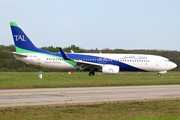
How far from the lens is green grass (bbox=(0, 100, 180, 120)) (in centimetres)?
920

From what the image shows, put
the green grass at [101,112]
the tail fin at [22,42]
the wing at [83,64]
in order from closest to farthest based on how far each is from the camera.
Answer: the green grass at [101,112] < the wing at [83,64] < the tail fin at [22,42]

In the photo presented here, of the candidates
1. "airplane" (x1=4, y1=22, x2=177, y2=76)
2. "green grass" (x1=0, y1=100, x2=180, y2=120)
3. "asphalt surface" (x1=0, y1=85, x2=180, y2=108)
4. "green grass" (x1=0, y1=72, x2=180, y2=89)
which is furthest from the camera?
"airplane" (x1=4, y1=22, x2=177, y2=76)

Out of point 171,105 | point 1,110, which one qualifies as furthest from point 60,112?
point 171,105

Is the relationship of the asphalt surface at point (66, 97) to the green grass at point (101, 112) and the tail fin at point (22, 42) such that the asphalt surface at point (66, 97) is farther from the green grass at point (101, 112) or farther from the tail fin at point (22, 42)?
the tail fin at point (22, 42)

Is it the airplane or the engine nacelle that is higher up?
A: the airplane

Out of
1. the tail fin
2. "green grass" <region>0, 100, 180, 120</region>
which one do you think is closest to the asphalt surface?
"green grass" <region>0, 100, 180, 120</region>

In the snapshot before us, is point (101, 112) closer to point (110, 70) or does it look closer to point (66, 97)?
point (66, 97)

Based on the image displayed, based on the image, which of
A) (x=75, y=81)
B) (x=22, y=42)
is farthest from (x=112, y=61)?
(x=22, y=42)

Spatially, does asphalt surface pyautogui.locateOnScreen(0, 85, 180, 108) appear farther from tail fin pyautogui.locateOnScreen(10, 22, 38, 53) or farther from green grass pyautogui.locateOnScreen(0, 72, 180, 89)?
tail fin pyautogui.locateOnScreen(10, 22, 38, 53)

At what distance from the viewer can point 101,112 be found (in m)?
10.2

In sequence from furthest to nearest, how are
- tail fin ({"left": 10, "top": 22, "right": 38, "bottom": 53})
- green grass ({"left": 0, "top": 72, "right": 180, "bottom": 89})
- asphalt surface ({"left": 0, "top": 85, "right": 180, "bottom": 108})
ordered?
tail fin ({"left": 10, "top": 22, "right": 38, "bottom": 53})
green grass ({"left": 0, "top": 72, "right": 180, "bottom": 89})
asphalt surface ({"left": 0, "top": 85, "right": 180, "bottom": 108})

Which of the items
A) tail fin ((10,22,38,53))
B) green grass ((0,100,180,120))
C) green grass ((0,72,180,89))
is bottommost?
green grass ((0,72,180,89))

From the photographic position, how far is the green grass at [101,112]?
30.2 ft

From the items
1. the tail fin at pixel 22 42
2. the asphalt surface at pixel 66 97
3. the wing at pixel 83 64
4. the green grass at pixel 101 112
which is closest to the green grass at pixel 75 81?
the asphalt surface at pixel 66 97
